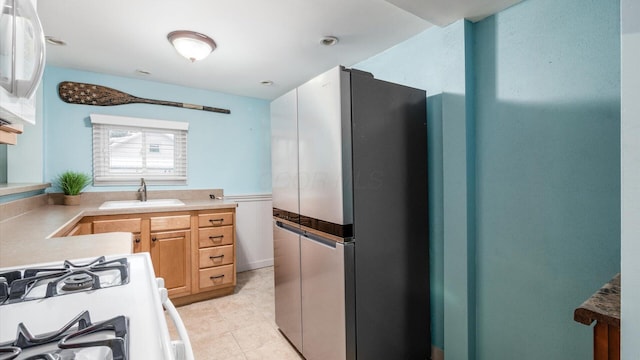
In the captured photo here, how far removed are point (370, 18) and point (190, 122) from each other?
7.47ft

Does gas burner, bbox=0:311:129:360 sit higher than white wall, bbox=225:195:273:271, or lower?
higher

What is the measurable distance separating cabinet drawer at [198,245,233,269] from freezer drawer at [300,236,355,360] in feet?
4.10

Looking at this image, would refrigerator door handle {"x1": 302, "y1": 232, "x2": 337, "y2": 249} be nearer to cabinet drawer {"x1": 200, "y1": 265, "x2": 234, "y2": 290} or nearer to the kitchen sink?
cabinet drawer {"x1": 200, "y1": 265, "x2": 234, "y2": 290}

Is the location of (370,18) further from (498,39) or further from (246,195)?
(246,195)

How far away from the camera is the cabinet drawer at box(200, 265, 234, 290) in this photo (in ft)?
8.85

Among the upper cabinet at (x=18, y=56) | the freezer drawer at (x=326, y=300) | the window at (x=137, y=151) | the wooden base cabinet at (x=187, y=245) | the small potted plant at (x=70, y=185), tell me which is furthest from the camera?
the window at (x=137, y=151)

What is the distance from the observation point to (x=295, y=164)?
1.88m

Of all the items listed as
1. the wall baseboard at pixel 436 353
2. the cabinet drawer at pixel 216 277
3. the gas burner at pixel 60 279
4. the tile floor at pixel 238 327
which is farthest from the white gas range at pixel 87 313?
the cabinet drawer at pixel 216 277

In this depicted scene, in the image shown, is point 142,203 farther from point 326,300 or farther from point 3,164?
point 326,300

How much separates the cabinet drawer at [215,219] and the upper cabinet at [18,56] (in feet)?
6.70

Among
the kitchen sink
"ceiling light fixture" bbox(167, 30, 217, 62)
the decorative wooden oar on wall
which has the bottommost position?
the kitchen sink

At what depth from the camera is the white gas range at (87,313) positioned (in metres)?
0.52

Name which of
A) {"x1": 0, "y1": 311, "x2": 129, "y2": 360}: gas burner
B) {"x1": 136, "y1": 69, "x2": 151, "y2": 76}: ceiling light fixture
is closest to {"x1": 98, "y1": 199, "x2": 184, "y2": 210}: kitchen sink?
{"x1": 136, "y1": 69, "x2": 151, "y2": 76}: ceiling light fixture

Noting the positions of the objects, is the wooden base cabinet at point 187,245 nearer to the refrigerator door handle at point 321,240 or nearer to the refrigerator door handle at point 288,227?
the refrigerator door handle at point 288,227
